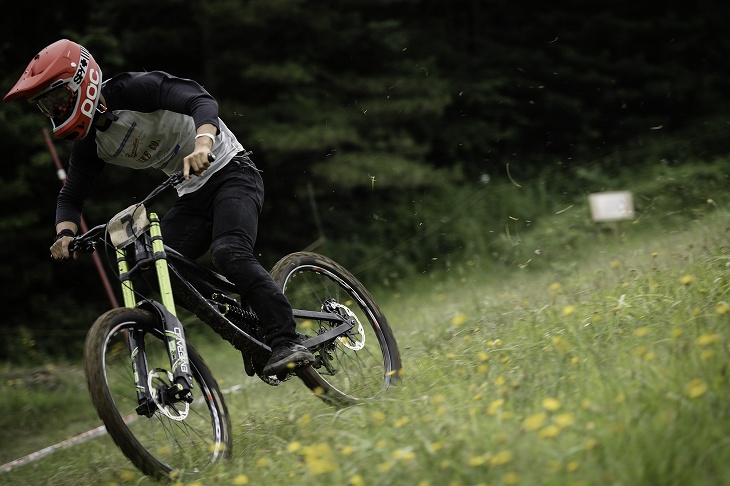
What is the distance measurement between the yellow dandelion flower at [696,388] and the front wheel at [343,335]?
2.03 meters

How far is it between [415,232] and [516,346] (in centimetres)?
1154

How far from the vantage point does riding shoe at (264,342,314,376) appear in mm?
4250

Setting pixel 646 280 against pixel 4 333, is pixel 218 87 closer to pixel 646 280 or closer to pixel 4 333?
pixel 4 333

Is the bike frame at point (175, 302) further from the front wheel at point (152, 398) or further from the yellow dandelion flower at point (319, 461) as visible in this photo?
the yellow dandelion flower at point (319, 461)

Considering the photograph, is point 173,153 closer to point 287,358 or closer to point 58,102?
point 58,102

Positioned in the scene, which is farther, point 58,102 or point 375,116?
point 375,116

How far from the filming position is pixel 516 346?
466cm

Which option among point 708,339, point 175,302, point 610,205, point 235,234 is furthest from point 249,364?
point 610,205

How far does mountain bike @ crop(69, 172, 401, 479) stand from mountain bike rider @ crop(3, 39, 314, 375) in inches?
7.3

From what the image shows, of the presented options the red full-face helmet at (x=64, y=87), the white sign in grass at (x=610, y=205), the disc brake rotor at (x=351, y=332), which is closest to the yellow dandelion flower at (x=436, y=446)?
the disc brake rotor at (x=351, y=332)

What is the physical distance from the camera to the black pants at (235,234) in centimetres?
434

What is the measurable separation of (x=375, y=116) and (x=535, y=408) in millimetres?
13715

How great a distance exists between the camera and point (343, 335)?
16.5 ft

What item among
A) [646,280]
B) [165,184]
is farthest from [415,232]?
[165,184]
